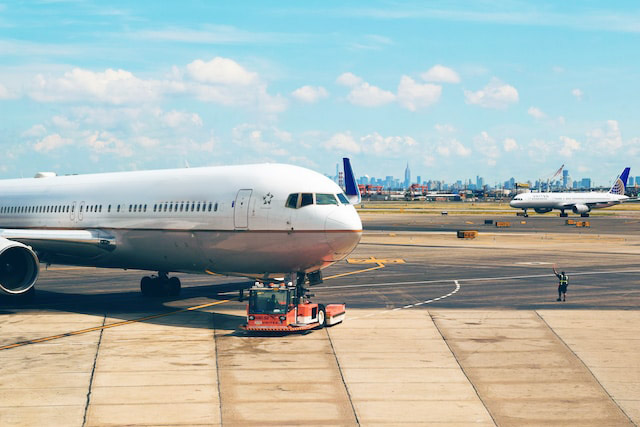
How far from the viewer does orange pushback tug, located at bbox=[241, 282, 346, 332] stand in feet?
84.9

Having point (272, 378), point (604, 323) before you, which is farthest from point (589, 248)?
point (272, 378)

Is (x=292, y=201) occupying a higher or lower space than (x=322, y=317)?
higher

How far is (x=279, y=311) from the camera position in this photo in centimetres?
2622

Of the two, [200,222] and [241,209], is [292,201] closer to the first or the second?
[241,209]

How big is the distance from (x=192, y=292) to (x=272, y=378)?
1764cm

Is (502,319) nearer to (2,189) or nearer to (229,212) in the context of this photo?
(229,212)

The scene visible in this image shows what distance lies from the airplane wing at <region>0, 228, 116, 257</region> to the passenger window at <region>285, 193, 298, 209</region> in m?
9.80

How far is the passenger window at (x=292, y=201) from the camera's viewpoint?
2742cm

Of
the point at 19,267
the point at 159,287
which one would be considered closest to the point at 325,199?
the point at 159,287

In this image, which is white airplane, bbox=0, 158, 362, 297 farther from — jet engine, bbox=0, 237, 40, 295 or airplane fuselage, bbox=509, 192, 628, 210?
airplane fuselage, bbox=509, 192, 628, 210

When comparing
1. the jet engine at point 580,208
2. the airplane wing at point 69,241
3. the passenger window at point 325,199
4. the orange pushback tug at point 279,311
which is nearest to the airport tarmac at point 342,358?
the orange pushback tug at point 279,311

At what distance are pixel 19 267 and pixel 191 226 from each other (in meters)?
7.21

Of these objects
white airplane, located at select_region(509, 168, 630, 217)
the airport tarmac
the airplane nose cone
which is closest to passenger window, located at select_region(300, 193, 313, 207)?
the airplane nose cone

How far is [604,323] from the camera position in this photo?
2838 cm
